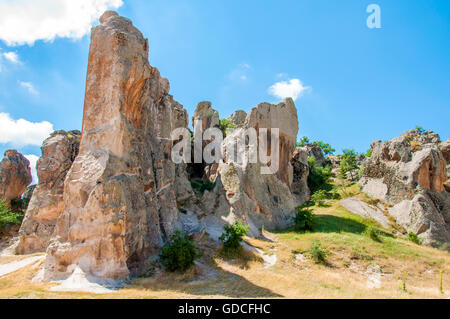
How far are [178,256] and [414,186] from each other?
60.7 feet

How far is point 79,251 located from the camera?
964 centimetres

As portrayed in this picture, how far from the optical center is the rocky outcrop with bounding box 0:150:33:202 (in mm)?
25328

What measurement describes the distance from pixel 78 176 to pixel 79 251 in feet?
8.97

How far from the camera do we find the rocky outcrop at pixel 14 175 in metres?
25.3

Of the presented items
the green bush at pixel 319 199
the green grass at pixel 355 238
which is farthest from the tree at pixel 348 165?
the green grass at pixel 355 238

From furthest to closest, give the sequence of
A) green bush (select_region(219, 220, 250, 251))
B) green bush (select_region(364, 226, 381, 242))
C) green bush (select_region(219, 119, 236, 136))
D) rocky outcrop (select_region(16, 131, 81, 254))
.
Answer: green bush (select_region(219, 119, 236, 136)), rocky outcrop (select_region(16, 131, 81, 254)), green bush (select_region(364, 226, 381, 242)), green bush (select_region(219, 220, 250, 251))

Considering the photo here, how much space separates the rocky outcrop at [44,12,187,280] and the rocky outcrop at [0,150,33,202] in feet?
62.7

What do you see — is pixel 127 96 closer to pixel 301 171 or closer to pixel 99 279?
pixel 99 279

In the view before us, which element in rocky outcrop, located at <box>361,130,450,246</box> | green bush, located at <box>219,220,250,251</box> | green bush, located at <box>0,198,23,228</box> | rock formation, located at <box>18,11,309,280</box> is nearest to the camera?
rock formation, located at <box>18,11,309,280</box>

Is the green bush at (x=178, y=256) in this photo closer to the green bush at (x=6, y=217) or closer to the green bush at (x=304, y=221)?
the green bush at (x=304, y=221)

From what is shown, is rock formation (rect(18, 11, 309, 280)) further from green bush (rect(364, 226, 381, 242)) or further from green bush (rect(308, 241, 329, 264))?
green bush (rect(364, 226, 381, 242))

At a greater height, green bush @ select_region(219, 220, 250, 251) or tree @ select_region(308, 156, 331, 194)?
tree @ select_region(308, 156, 331, 194)

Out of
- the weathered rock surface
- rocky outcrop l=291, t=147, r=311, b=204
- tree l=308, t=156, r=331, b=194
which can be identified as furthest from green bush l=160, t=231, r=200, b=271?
tree l=308, t=156, r=331, b=194
